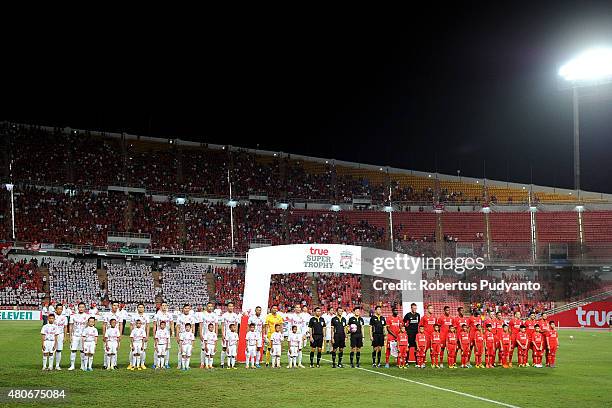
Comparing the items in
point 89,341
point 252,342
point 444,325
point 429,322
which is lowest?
point 252,342

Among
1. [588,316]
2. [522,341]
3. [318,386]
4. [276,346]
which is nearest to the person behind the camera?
[318,386]

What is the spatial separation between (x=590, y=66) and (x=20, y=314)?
4460 cm

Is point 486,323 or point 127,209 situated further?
point 127,209

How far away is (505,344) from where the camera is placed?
22.1 meters

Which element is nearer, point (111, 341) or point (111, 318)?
point (111, 341)

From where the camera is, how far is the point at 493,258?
46.7 metres

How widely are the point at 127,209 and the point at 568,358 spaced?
37280 millimetres

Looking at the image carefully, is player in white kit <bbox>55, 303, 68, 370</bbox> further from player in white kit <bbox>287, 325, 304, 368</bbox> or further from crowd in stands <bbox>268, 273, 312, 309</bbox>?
crowd in stands <bbox>268, 273, 312, 309</bbox>

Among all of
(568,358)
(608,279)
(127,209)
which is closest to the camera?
(568,358)

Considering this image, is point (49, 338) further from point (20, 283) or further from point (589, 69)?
point (589, 69)

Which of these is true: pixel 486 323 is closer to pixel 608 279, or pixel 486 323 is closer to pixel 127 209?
pixel 608 279

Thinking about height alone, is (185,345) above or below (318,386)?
above

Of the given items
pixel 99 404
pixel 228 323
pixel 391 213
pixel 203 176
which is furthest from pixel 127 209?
pixel 99 404

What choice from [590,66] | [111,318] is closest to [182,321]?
[111,318]
